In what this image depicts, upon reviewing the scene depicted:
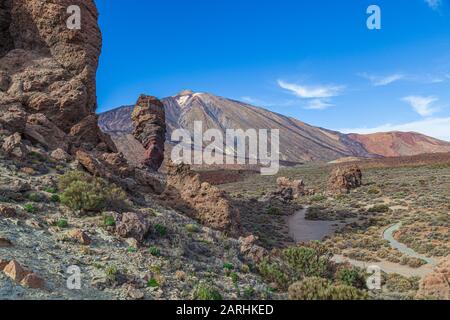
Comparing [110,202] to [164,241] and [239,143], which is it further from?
[239,143]

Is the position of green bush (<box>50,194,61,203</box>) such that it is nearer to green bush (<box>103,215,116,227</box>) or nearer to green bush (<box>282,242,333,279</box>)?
green bush (<box>103,215,116,227</box>)

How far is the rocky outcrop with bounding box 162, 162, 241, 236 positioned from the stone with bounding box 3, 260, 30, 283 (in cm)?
991

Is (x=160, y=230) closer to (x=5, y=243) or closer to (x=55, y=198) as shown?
(x=55, y=198)

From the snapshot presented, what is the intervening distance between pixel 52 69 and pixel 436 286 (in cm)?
1943

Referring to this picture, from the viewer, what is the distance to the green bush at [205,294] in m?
8.47

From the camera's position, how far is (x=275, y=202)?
3941 centimetres

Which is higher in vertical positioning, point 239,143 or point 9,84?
point 239,143

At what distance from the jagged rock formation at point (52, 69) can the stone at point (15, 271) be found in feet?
35.8

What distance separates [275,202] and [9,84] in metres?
27.1

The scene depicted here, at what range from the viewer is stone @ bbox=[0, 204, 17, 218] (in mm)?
10666

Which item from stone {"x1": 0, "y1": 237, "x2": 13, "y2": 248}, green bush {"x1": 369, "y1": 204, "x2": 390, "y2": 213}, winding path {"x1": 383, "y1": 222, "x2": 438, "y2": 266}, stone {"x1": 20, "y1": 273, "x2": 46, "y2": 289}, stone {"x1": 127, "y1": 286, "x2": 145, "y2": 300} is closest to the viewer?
stone {"x1": 20, "y1": 273, "x2": 46, "y2": 289}

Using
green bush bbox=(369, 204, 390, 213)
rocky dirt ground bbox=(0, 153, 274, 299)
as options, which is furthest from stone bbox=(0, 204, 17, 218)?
A: green bush bbox=(369, 204, 390, 213)

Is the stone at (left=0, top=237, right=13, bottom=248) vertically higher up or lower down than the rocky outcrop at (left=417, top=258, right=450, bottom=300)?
higher up

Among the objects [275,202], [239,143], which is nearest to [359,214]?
[275,202]
